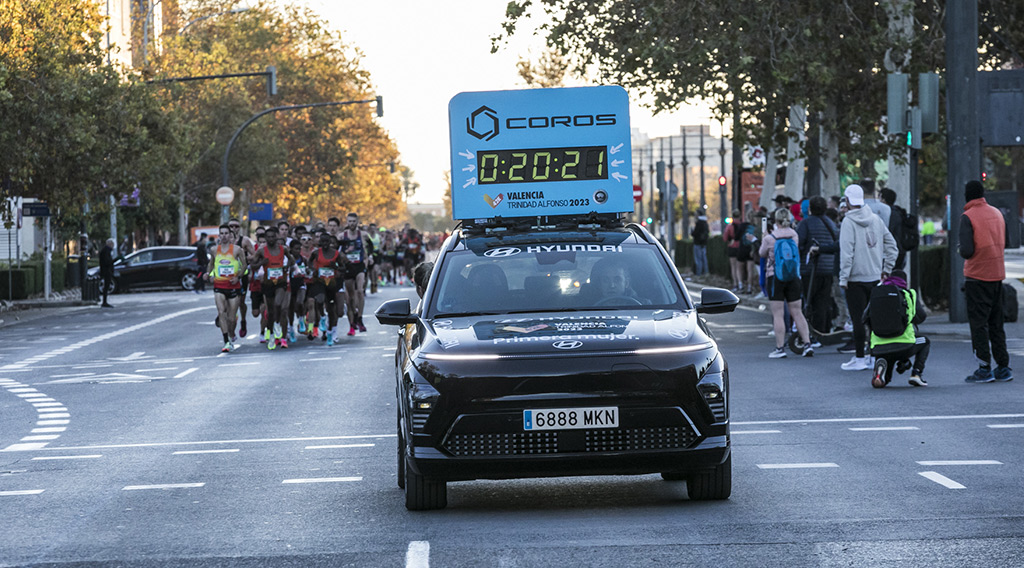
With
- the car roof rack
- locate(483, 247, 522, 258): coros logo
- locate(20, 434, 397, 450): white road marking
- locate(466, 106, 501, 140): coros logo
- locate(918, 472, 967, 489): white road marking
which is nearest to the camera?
locate(918, 472, 967, 489): white road marking

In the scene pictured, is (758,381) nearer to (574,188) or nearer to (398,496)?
(574,188)

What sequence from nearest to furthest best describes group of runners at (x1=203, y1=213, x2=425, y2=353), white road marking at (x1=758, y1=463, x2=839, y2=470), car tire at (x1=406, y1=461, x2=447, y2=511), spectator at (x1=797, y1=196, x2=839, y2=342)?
car tire at (x1=406, y1=461, x2=447, y2=511), white road marking at (x1=758, y1=463, x2=839, y2=470), spectator at (x1=797, y1=196, x2=839, y2=342), group of runners at (x1=203, y1=213, x2=425, y2=353)

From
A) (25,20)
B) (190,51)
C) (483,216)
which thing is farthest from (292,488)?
(190,51)

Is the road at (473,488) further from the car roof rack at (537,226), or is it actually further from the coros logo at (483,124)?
the coros logo at (483,124)

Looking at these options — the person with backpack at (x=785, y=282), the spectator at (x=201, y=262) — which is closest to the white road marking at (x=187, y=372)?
the person with backpack at (x=785, y=282)

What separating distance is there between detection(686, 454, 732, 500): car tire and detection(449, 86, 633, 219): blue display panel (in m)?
6.61

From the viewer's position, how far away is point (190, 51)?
6316cm

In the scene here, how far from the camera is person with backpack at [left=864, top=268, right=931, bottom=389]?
570 inches

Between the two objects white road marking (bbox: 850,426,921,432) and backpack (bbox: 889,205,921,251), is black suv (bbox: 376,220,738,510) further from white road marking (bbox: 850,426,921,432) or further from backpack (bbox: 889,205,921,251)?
backpack (bbox: 889,205,921,251)

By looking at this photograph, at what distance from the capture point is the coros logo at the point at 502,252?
30.6 feet

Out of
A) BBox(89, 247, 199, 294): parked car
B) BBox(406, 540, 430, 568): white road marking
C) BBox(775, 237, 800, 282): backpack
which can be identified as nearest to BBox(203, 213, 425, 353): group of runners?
BBox(775, 237, 800, 282): backpack

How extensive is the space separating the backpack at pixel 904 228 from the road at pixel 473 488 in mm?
2287

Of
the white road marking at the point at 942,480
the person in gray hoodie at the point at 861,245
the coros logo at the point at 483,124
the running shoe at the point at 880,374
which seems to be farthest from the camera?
the person in gray hoodie at the point at 861,245

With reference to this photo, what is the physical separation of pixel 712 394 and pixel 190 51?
57623 millimetres
